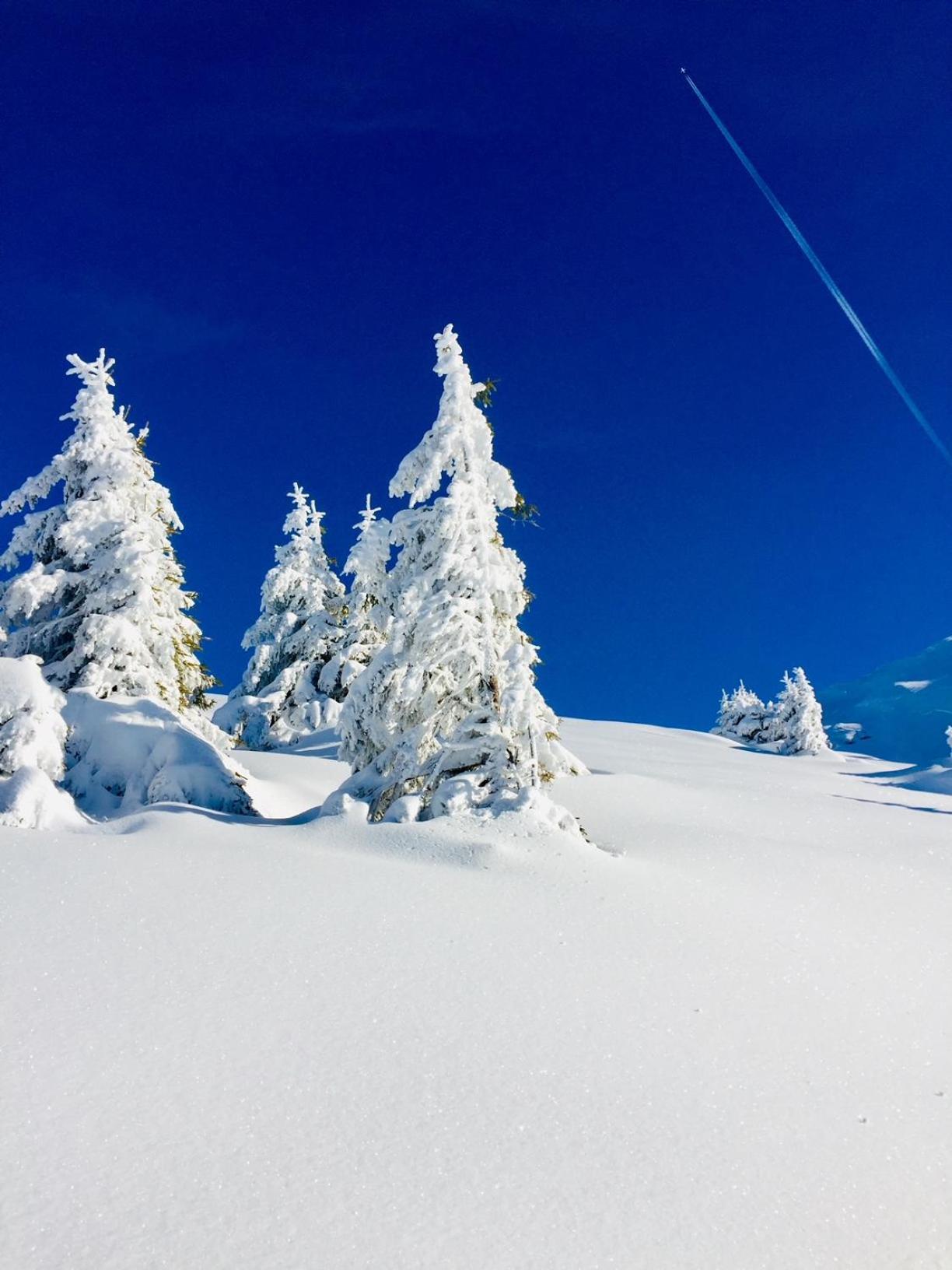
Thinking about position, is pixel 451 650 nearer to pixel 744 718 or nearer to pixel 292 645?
pixel 292 645

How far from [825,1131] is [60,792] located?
1180 cm

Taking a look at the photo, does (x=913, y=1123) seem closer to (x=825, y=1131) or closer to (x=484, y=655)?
(x=825, y=1131)

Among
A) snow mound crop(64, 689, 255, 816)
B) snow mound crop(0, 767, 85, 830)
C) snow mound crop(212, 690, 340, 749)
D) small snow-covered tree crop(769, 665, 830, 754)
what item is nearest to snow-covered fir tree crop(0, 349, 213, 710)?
snow mound crop(64, 689, 255, 816)

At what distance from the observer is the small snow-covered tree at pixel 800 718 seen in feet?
186

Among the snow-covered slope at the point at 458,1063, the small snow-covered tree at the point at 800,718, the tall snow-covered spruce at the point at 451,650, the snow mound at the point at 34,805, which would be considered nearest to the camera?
the snow-covered slope at the point at 458,1063

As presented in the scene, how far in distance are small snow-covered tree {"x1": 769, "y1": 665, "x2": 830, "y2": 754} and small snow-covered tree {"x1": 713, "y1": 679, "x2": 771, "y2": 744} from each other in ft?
18.9

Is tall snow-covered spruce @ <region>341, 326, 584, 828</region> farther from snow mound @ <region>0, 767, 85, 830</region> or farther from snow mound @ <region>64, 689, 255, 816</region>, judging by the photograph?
snow mound @ <region>0, 767, 85, 830</region>

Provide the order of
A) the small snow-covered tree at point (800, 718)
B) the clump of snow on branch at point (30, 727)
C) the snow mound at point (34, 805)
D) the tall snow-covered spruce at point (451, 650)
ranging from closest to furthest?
the snow mound at point (34, 805) < the tall snow-covered spruce at point (451, 650) < the clump of snow on branch at point (30, 727) < the small snow-covered tree at point (800, 718)

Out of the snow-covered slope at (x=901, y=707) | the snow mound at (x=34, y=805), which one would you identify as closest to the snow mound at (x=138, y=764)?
the snow mound at (x=34, y=805)

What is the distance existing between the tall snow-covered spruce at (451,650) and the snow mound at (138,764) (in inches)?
99.6

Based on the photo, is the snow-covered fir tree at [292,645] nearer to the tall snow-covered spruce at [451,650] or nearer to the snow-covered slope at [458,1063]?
the tall snow-covered spruce at [451,650]

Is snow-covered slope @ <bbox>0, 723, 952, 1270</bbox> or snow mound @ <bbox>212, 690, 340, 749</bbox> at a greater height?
snow mound @ <bbox>212, 690, 340, 749</bbox>

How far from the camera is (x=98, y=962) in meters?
5.87

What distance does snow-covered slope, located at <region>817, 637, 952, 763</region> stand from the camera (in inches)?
4043
